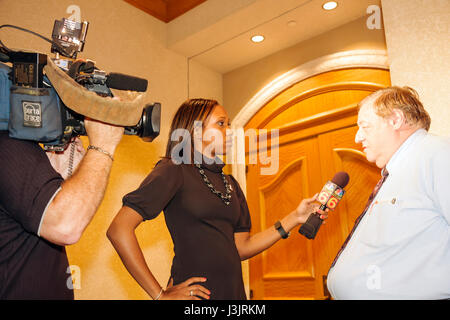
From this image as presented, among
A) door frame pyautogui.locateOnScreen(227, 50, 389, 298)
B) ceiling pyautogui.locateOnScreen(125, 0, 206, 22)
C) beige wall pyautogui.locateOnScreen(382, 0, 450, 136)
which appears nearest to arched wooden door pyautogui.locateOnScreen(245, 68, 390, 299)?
door frame pyautogui.locateOnScreen(227, 50, 389, 298)

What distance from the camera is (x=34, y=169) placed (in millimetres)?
710

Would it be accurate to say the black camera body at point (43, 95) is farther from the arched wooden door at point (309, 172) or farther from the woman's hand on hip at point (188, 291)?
the arched wooden door at point (309, 172)

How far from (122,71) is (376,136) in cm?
172

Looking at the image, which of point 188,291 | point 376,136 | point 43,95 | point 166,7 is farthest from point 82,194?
point 166,7

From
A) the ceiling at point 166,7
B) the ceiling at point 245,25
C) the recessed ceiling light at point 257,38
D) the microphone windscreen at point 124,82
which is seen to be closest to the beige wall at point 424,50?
the ceiling at point 245,25

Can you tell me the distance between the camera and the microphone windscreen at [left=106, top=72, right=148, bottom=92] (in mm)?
797

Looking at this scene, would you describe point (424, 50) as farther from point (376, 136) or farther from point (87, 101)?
point (87, 101)

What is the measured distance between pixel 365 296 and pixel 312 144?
62.9 inches

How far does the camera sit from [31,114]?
0.72 metres

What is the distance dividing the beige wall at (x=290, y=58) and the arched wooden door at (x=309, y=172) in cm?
16

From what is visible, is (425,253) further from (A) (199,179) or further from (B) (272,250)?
(B) (272,250)

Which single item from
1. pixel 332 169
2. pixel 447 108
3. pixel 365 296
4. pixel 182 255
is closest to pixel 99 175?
pixel 182 255

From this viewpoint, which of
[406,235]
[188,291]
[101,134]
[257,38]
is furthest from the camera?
[257,38]

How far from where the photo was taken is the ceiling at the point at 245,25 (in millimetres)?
2322
